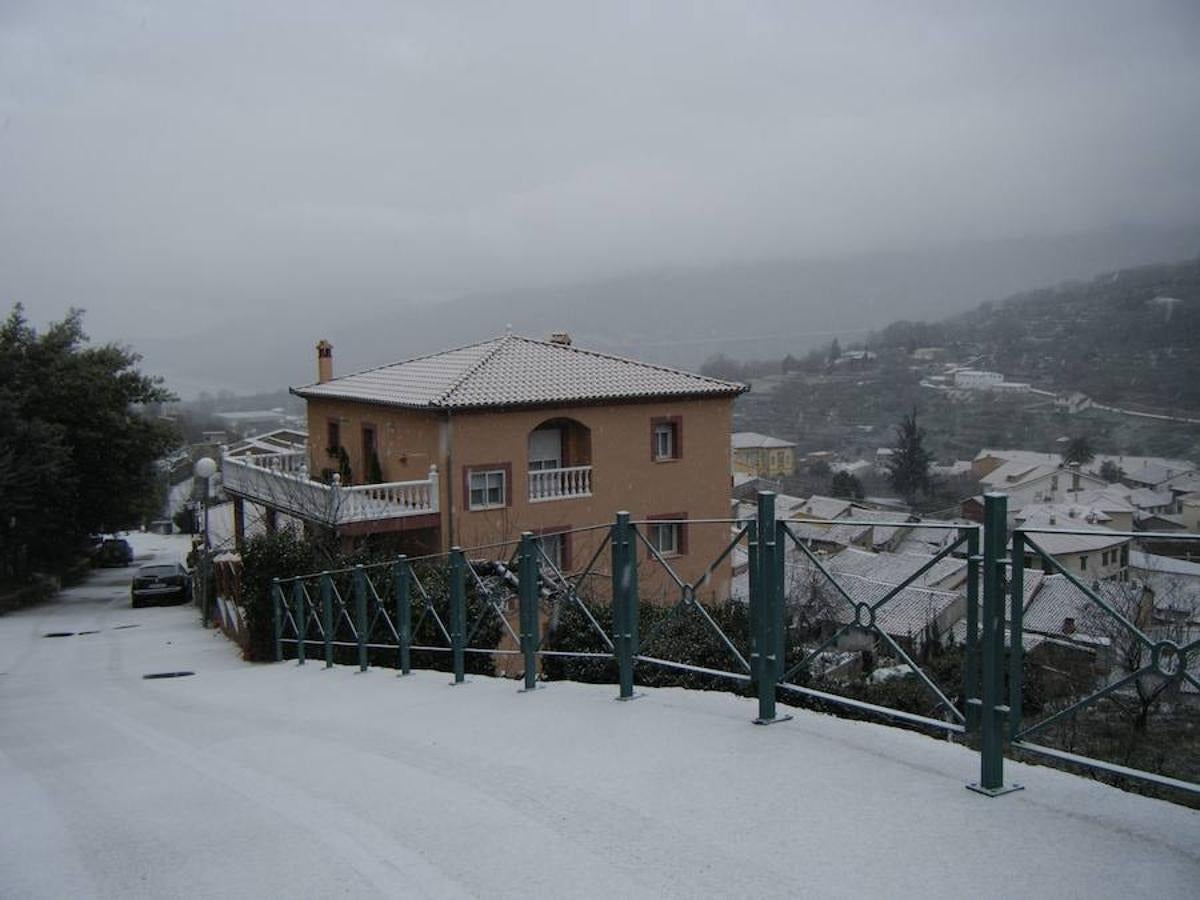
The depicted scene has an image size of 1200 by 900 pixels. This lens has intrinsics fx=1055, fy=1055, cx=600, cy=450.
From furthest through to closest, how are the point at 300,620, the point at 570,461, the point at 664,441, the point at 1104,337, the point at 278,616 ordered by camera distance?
the point at 1104,337
the point at 664,441
the point at 570,461
the point at 278,616
the point at 300,620

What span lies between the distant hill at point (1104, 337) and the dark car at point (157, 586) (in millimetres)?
36064

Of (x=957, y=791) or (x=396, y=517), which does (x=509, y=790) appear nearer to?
(x=957, y=791)

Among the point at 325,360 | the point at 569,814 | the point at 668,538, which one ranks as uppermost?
the point at 325,360

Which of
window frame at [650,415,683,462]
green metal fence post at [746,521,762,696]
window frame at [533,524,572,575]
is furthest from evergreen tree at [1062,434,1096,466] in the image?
green metal fence post at [746,521,762,696]

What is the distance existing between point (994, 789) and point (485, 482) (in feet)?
70.7

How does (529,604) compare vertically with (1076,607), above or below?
below

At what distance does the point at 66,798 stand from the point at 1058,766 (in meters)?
5.48

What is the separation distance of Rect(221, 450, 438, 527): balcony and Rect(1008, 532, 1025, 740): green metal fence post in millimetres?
18892

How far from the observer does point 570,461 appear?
27.4 meters

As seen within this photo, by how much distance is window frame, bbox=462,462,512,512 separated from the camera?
2488 cm

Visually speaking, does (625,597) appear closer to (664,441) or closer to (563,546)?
(563,546)

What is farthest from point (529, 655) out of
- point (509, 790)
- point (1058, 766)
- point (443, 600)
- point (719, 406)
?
point (719, 406)

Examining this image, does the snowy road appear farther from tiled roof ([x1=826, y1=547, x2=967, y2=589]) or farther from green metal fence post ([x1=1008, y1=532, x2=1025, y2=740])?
tiled roof ([x1=826, y1=547, x2=967, y2=589])

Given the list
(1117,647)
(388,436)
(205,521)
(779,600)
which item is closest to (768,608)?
(779,600)
